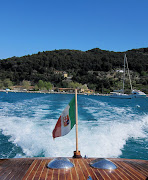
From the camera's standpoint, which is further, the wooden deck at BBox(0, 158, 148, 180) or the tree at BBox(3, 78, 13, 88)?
the tree at BBox(3, 78, 13, 88)

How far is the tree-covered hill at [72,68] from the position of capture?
4732 inches

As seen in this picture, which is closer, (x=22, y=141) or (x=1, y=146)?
(x=1, y=146)

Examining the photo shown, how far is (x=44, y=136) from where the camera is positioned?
32.2ft

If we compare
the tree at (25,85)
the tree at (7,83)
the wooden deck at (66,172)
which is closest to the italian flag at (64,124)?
the wooden deck at (66,172)

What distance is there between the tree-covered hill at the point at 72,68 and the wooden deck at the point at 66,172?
10260cm

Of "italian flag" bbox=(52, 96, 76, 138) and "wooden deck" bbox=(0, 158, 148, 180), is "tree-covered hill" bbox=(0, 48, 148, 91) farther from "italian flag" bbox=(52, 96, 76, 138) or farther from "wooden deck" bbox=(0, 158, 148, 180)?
"wooden deck" bbox=(0, 158, 148, 180)

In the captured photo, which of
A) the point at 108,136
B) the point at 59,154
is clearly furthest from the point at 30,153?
the point at 108,136

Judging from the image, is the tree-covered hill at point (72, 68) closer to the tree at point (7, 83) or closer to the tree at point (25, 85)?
the tree at point (7, 83)

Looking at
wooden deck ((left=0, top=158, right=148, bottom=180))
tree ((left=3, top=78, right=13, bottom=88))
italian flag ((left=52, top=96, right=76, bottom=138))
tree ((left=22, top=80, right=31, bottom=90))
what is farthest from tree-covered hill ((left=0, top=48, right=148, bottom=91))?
wooden deck ((left=0, top=158, right=148, bottom=180))

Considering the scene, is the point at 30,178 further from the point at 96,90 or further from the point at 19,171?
the point at 96,90

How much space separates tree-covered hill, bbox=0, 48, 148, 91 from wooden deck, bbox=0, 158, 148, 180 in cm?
10260

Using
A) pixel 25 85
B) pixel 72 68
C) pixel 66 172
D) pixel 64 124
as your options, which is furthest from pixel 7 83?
pixel 66 172

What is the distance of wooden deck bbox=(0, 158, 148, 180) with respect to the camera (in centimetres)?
344

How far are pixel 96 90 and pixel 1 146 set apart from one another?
104m
